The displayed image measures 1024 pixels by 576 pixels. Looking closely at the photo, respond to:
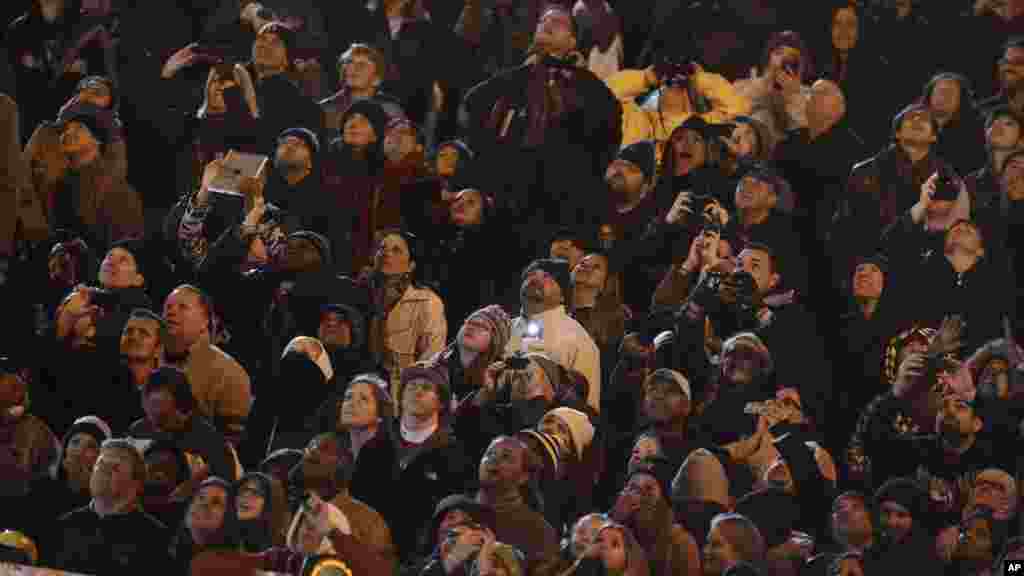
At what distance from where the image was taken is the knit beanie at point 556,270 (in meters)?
26.1

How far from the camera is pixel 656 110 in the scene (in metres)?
27.6

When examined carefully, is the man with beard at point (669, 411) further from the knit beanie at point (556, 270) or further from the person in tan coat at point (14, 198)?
the person in tan coat at point (14, 198)

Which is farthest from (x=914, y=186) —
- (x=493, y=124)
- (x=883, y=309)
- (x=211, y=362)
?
(x=211, y=362)

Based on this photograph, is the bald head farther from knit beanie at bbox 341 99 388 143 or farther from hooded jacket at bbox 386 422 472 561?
hooded jacket at bbox 386 422 472 561

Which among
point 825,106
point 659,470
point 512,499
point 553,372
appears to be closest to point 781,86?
point 825,106

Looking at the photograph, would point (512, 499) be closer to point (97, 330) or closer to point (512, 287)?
point (512, 287)

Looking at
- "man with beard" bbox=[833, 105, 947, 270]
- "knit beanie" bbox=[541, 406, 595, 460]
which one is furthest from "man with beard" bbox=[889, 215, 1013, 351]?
"knit beanie" bbox=[541, 406, 595, 460]

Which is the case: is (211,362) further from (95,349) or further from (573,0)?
(573,0)

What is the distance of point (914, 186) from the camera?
26.7m

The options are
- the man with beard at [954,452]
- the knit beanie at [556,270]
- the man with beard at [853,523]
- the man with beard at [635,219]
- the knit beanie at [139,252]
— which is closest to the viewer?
the man with beard at [853,523]

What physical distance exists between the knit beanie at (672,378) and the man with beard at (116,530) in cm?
325

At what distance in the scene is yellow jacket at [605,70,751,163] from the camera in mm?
27422

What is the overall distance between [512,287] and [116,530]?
10.2 feet

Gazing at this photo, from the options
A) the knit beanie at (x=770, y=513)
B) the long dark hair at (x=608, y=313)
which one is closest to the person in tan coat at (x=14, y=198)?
the long dark hair at (x=608, y=313)
